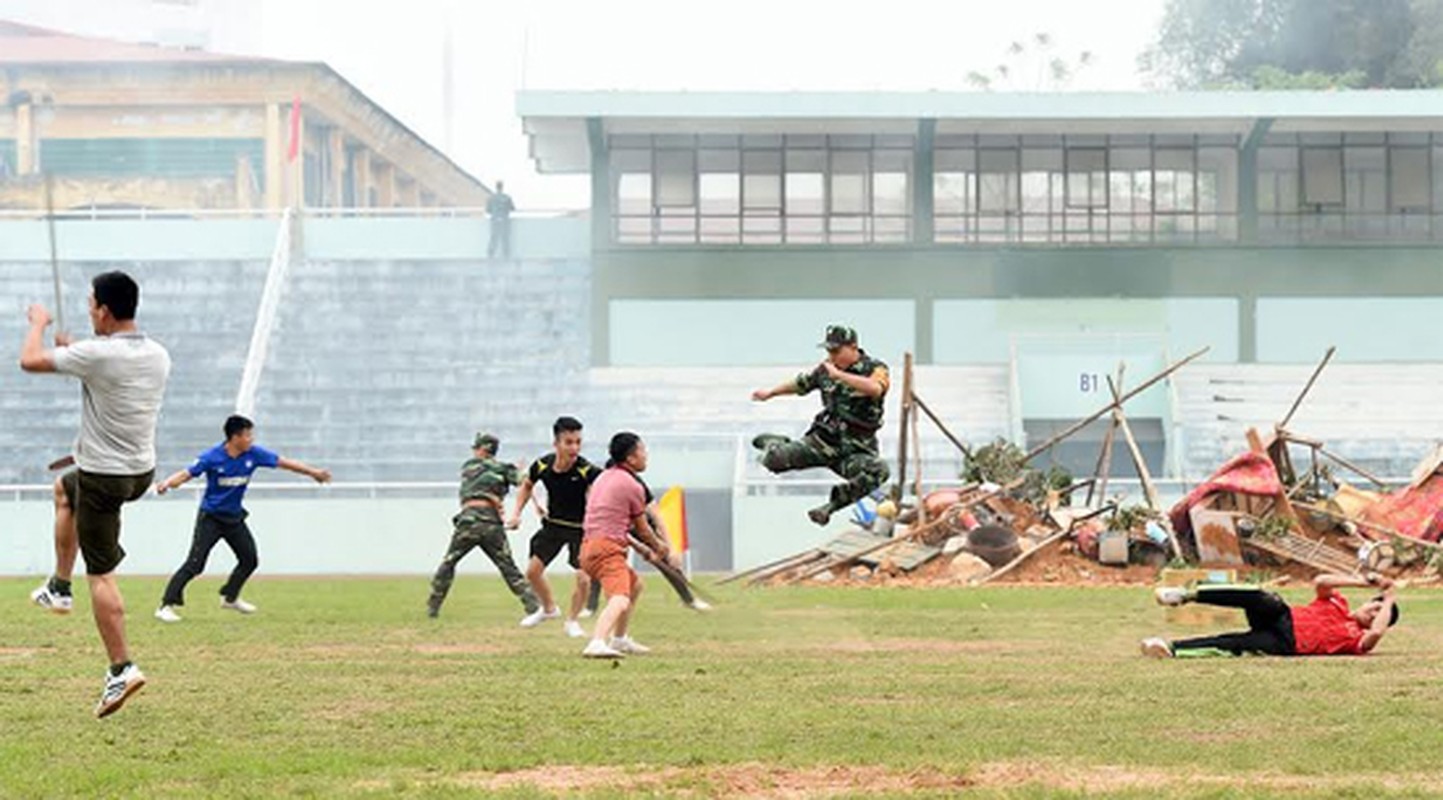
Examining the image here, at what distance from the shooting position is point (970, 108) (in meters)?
56.1

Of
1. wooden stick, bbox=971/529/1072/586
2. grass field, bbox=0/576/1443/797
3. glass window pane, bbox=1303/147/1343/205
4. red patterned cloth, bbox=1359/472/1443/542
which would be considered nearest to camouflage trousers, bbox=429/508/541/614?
grass field, bbox=0/576/1443/797

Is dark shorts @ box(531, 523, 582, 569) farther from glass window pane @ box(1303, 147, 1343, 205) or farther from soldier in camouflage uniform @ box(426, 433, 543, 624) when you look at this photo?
glass window pane @ box(1303, 147, 1343, 205)

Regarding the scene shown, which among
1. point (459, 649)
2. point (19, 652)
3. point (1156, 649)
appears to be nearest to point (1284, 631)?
point (1156, 649)

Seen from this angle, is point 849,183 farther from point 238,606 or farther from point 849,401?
point 849,401

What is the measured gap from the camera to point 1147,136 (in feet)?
191

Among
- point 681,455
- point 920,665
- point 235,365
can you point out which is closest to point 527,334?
point 235,365

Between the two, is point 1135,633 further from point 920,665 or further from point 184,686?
point 184,686

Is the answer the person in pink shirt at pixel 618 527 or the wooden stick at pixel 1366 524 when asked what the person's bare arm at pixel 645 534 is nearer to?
the person in pink shirt at pixel 618 527

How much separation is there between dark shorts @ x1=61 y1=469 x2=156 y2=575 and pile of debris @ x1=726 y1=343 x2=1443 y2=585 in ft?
68.6

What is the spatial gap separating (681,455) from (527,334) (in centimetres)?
1062

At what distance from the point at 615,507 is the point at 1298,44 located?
7277cm

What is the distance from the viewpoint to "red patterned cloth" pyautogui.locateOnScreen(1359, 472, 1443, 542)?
35531 millimetres

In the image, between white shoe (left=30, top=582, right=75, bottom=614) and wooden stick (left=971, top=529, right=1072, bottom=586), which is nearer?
white shoe (left=30, top=582, right=75, bottom=614)

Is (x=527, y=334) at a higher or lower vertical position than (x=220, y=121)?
lower
